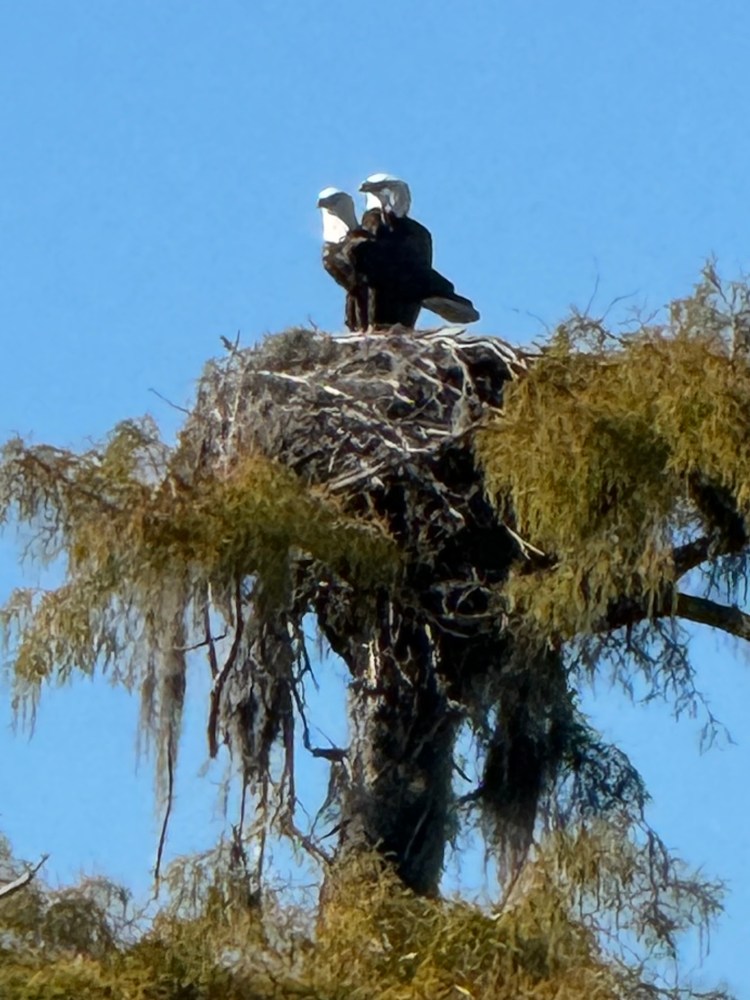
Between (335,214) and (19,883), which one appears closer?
(19,883)

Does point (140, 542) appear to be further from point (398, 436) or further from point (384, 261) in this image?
point (384, 261)

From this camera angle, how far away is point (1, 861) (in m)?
9.75

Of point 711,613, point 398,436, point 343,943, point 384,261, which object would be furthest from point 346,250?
point 343,943

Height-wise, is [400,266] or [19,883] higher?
[400,266]

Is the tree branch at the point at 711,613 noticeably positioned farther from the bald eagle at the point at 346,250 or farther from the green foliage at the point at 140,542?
the bald eagle at the point at 346,250

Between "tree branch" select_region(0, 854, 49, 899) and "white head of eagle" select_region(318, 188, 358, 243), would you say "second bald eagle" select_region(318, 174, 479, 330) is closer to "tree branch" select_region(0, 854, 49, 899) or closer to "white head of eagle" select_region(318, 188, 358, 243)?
"white head of eagle" select_region(318, 188, 358, 243)

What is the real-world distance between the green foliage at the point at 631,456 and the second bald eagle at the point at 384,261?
2.67m

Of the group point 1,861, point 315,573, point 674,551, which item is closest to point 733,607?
point 674,551

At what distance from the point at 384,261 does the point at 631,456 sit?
3.21 meters

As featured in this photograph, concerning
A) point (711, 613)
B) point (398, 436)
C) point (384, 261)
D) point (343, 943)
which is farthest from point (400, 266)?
point (343, 943)

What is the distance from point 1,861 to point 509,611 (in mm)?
1906

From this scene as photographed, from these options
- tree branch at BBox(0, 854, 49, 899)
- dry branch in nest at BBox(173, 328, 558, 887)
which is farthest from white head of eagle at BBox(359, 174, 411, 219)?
tree branch at BBox(0, 854, 49, 899)

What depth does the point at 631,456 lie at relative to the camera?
10172 mm

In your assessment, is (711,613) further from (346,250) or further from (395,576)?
(346,250)
